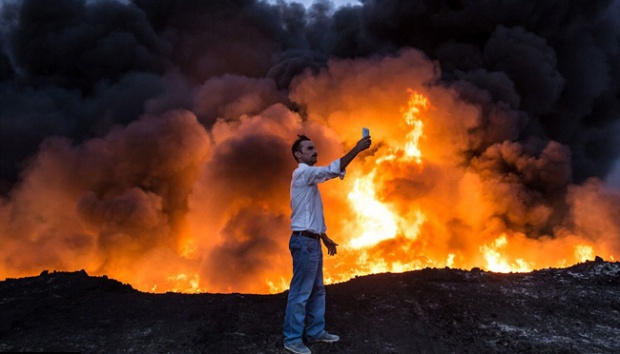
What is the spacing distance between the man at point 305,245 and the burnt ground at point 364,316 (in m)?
0.60

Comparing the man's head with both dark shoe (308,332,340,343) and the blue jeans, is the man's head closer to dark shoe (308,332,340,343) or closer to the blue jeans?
the blue jeans

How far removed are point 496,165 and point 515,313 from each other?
62.7 feet

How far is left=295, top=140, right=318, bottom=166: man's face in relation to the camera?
6090 mm

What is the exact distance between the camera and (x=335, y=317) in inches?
296

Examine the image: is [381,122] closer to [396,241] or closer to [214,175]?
[396,241]

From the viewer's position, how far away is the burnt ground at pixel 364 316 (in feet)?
22.1

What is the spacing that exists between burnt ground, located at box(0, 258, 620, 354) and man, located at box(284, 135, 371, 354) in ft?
1.97

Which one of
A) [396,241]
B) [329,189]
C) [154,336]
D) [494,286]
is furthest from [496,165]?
[154,336]

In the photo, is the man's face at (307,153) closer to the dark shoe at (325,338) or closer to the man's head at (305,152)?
the man's head at (305,152)

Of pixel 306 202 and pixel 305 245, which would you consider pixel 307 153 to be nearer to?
pixel 306 202

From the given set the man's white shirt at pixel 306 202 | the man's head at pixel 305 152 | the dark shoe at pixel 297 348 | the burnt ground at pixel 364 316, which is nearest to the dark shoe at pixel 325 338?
the burnt ground at pixel 364 316

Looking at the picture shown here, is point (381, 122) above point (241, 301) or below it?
above

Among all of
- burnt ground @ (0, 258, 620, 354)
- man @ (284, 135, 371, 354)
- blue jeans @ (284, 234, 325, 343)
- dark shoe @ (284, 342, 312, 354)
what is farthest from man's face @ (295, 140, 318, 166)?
burnt ground @ (0, 258, 620, 354)

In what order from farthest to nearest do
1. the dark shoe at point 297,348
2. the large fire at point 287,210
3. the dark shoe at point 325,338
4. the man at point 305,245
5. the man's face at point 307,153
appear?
the large fire at point 287,210
the dark shoe at point 325,338
the man's face at point 307,153
the dark shoe at point 297,348
the man at point 305,245
